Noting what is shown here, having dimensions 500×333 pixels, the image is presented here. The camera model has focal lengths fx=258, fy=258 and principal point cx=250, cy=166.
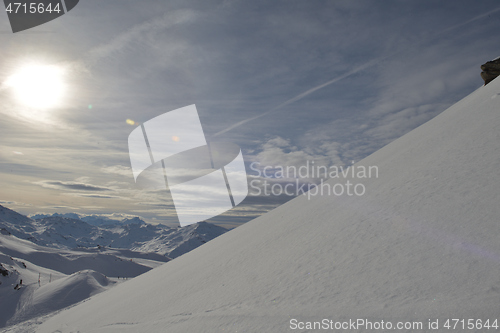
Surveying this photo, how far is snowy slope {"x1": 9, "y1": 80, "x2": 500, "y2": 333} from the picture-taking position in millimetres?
3457

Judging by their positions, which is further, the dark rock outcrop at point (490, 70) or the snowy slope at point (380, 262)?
the dark rock outcrop at point (490, 70)

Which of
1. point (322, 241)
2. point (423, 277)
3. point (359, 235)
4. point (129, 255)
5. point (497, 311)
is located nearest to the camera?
point (497, 311)

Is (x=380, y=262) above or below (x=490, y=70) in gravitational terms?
below

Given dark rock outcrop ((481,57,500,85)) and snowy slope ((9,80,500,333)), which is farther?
dark rock outcrop ((481,57,500,85))

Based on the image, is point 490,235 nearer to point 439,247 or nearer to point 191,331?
point 439,247

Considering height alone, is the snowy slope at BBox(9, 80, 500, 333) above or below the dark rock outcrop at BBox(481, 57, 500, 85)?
below

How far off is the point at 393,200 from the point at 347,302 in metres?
3.52

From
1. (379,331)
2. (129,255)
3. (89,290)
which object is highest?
(379,331)

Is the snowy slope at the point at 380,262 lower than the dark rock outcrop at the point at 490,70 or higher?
lower

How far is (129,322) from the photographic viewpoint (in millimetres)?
7234

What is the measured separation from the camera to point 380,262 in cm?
432

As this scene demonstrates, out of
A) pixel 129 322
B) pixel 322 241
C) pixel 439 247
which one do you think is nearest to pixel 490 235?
pixel 439 247

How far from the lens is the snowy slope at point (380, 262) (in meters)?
3.46

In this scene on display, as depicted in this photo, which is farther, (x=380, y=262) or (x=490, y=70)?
(x=490, y=70)
